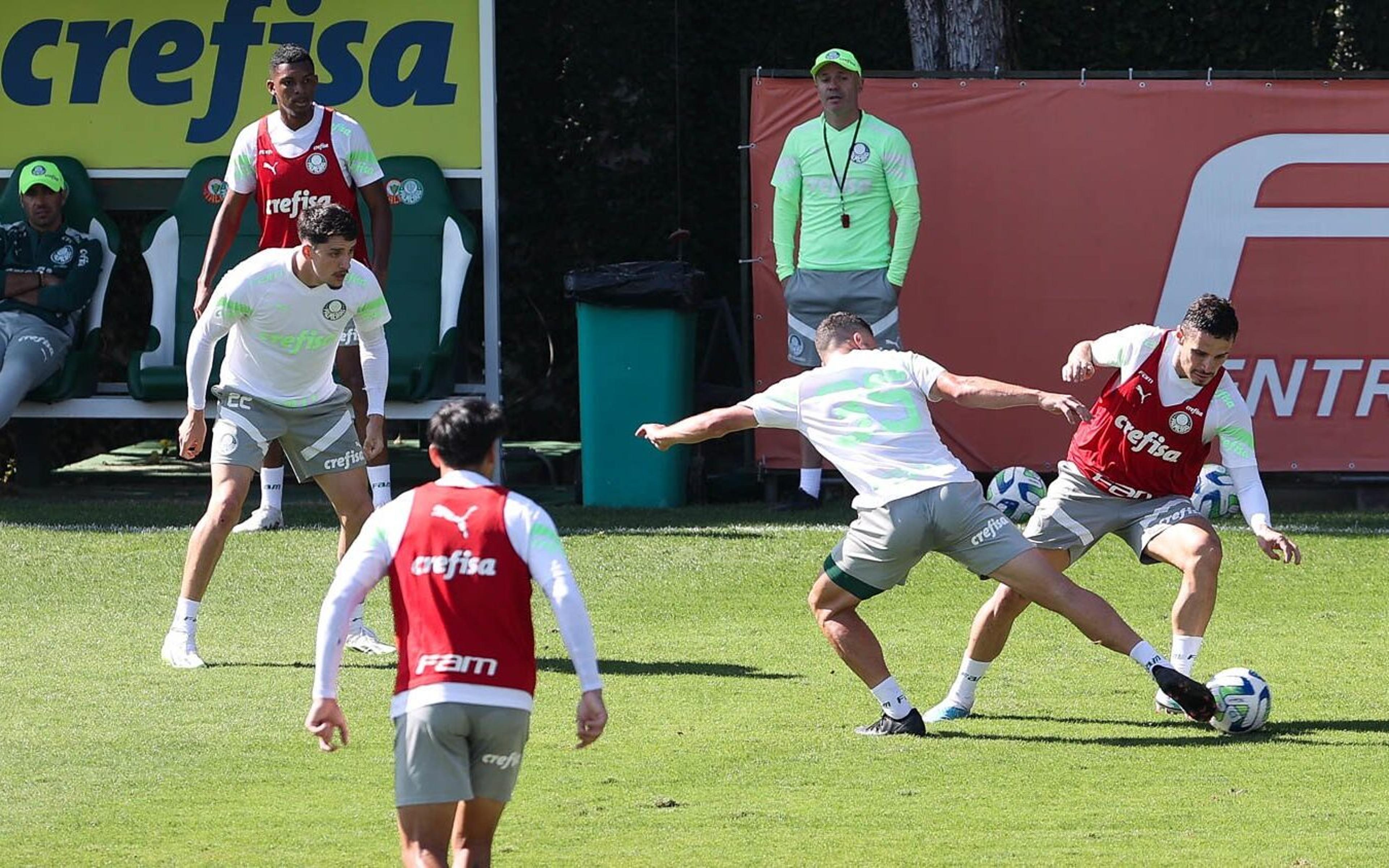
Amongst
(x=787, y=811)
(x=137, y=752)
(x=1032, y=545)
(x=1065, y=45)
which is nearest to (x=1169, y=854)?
(x=787, y=811)

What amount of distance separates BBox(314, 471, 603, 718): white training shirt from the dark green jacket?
8260 mm

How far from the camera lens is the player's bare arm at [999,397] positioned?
661 centimetres

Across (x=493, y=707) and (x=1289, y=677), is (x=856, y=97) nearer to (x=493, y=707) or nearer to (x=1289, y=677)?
(x=1289, y=677)

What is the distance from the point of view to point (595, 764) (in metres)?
6.80

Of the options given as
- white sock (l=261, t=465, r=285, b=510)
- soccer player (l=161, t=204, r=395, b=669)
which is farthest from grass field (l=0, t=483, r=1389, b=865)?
soccer player (l=161, t=204, r=395, b=669)

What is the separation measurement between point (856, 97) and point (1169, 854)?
673 centimetres

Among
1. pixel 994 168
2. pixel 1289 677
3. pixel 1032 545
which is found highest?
pixel 994 168

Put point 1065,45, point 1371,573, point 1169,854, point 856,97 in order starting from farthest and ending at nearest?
point 1065,45 → point 856,97 → point 1371,573 → point 1169,854

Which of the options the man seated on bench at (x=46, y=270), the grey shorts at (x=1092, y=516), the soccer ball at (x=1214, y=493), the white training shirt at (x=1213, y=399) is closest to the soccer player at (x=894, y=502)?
the grey shorts at (x=1092, y=516)

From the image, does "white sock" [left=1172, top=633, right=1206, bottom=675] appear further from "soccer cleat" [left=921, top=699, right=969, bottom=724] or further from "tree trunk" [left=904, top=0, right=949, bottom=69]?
"tree trunk" [left=904, top=0, right=949, bottom=69]

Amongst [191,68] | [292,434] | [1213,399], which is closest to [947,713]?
[1213,399]

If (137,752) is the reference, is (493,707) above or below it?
above

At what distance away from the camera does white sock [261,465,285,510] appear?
11305mm

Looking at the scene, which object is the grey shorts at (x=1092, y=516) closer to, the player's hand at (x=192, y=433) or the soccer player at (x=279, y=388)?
the soccer player at (x=279, y=388)
